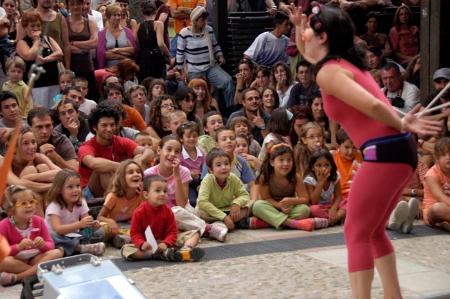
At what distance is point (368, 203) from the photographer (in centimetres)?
563

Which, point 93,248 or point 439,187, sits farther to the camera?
point 439,187

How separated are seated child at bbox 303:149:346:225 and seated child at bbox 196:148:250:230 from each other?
61 centimetres

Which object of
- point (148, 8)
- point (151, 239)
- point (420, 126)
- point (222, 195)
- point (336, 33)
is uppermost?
point (148, 8)

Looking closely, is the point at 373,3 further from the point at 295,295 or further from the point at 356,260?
the point at 356,260

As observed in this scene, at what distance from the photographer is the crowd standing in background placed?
7.79 m

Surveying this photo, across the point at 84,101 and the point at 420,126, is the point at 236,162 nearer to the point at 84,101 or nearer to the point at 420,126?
the point at 84,101

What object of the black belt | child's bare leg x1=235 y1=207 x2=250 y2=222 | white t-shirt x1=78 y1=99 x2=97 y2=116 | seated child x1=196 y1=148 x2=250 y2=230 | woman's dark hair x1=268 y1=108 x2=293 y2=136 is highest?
the black belt

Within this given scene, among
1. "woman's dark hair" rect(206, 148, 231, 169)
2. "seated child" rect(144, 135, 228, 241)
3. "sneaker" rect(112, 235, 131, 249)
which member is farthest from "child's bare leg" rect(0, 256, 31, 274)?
"woman's dark hair" rect(206, 148, 231, 169)

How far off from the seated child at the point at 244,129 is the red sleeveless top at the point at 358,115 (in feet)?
15.6

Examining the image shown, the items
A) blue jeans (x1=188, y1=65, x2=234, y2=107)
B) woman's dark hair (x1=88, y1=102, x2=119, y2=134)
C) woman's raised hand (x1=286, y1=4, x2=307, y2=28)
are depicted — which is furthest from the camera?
blue jeans (x1=188, y1=65, x2=234, y2=107)

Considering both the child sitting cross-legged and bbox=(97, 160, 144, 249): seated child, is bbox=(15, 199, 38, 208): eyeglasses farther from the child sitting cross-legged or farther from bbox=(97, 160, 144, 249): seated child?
bbox=(97, 160, 144, 249): seated child

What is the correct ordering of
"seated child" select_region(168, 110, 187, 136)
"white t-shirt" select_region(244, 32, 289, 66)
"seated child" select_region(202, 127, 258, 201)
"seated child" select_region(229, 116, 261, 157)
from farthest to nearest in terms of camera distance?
1. "white t-shirt" select_region(244, 32, 289, 66)
2. "seated child" select_region(229, 116, 261, 157)
3. "seated child" select_region(168, 110, 187, 136)
4. "seated child" select_region(202, 127, 258, 201)

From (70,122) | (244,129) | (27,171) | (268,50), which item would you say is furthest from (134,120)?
(268,50)

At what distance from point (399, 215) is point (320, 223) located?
0.71 meters
